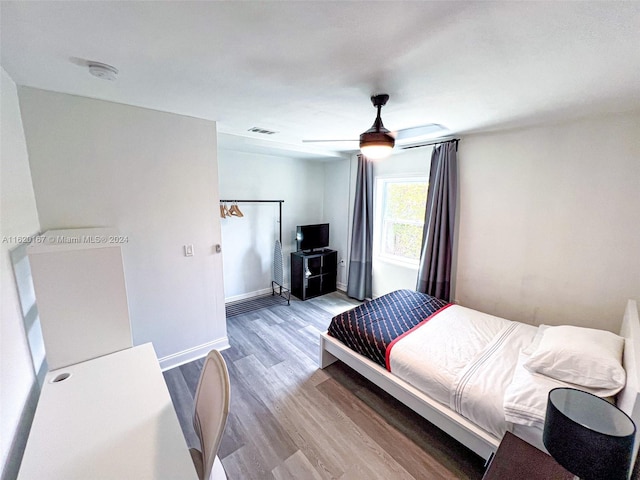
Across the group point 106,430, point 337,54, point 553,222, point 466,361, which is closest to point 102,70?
point 337,54

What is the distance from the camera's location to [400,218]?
3.71 m

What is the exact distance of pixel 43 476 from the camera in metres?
0.88

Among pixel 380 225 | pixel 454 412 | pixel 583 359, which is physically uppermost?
pixel 380 225

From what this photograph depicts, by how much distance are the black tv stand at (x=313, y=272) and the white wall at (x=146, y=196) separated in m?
1.60

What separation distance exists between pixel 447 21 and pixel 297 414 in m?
2.54

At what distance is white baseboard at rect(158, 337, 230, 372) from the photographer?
2.46 metres

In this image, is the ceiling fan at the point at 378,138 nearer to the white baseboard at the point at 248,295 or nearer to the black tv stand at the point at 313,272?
the black tv stand at the point at 313,272

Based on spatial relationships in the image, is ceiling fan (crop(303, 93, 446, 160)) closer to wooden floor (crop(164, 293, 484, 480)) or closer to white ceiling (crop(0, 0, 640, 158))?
white ceiling (crop(0, 0, 640, 158))

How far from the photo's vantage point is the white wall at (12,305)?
1.06 m

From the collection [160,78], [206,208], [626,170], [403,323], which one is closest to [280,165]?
[206,208]

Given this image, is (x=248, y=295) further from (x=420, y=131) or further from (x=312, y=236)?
(x=420, y=131)

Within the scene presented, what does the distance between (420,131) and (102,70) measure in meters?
2.71

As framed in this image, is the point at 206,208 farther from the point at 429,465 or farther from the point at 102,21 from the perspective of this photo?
the point at 429,465

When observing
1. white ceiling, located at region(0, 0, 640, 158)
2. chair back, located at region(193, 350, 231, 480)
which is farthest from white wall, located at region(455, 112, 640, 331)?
chair back, located at region(193, 350, 231, 480)
